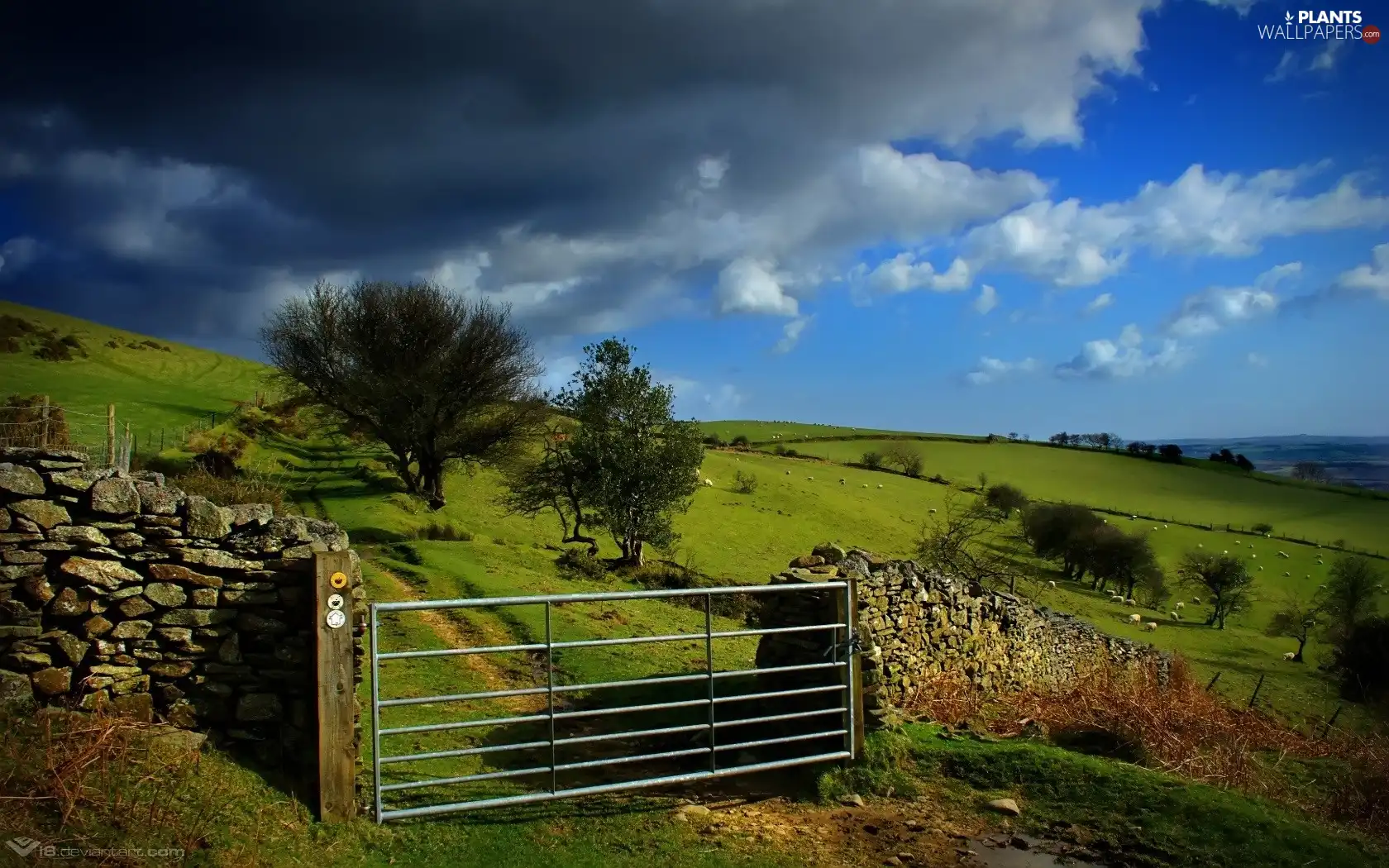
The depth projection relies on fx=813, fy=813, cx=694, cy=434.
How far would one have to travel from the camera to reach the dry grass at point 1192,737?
29.7 ft

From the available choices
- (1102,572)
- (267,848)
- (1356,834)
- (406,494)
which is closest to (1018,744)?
(1356,834)

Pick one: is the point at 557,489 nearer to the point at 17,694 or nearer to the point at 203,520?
the point at 203,520

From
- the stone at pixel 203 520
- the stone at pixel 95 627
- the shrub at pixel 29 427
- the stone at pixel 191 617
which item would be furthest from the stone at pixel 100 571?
the shrub at pixel 29 427

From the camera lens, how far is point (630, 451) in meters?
29.2

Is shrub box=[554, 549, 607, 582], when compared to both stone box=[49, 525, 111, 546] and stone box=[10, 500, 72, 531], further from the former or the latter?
stone box=[10, 500, 72, 531]

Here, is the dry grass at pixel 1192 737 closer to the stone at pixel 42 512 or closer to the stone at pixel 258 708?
the stone at pixel 258 708

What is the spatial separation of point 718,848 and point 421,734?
13.6 ft

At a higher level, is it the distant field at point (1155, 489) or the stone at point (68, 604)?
the stone at point (68, 604)

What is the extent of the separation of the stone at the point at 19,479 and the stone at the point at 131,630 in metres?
1.20

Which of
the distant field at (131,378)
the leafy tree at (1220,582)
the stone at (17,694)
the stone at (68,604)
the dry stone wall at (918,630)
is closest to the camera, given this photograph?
the stone at (17,694)

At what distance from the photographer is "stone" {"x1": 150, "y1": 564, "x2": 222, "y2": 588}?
6.46 m

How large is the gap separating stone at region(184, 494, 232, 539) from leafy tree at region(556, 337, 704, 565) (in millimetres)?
21638

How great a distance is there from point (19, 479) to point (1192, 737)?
12.3 meters

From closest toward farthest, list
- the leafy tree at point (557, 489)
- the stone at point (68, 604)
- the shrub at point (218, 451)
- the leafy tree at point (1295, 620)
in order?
the stone at point (68, 604) < the leafy tree at point (557, 489) < the shrub at point (218, 451) < the leafy tree at point (1295, 620)
